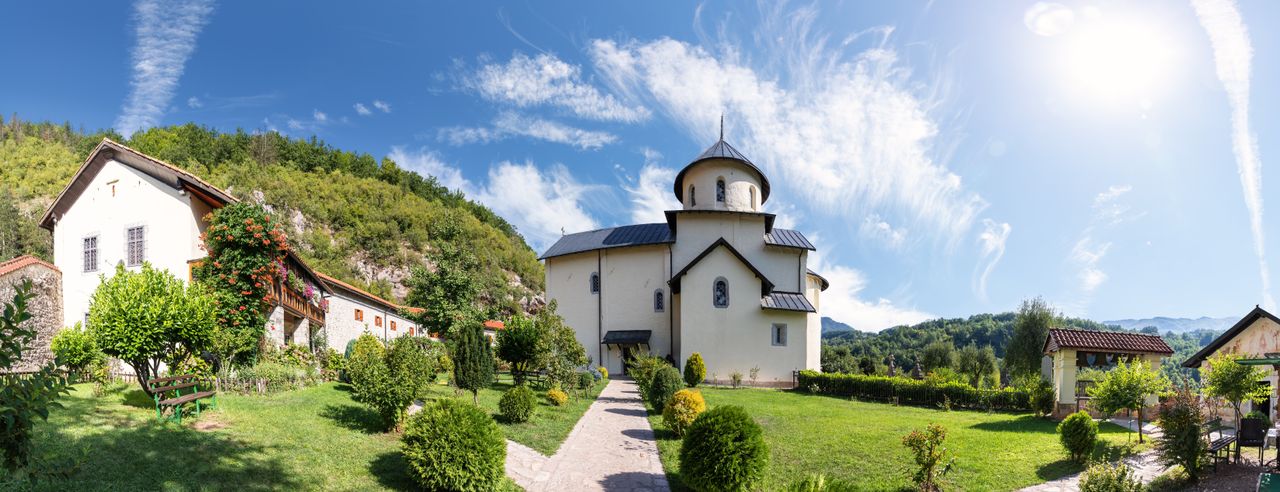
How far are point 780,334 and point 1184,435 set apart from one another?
56.2ft

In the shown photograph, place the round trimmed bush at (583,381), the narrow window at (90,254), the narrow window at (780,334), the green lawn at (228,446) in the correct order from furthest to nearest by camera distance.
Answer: the narrow window at (780,334) → the round trimmed bush at (583,381) → the narrow window at (90,254) → the green lawn at (228,446)

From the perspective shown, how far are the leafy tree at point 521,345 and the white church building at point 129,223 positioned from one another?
675 cm

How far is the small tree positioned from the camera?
11047mm

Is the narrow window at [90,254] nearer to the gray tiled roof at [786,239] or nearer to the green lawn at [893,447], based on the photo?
the green lawn at [893,447]

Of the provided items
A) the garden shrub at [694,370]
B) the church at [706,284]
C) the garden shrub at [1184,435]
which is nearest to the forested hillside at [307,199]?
the church at [706,284]

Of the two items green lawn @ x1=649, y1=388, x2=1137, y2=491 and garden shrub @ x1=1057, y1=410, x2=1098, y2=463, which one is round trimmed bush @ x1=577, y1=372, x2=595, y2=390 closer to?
green lawn @ x1=649, y1=388, x2=1137, y2=491

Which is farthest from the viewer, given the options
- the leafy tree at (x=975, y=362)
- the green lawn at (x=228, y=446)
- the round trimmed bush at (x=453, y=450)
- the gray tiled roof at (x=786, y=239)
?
the leafy tree at (x=975, y=362)

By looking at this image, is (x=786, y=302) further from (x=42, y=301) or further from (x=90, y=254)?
(x=42, y=301)

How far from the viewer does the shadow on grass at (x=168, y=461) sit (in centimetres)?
639

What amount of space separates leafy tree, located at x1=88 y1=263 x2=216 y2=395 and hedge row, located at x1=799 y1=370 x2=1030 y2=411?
20973 millimetres

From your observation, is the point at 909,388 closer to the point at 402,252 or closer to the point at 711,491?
the point at 711,491

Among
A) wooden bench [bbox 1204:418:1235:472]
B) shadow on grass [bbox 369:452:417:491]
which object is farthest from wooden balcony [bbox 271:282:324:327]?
wooden bench [bbox 1204:418:1235:472]

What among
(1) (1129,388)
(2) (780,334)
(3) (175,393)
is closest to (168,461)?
(3) (175,393)

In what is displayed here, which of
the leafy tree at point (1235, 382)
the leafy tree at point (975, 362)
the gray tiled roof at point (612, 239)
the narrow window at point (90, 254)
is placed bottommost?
the leafy tree at point (975, 362)
